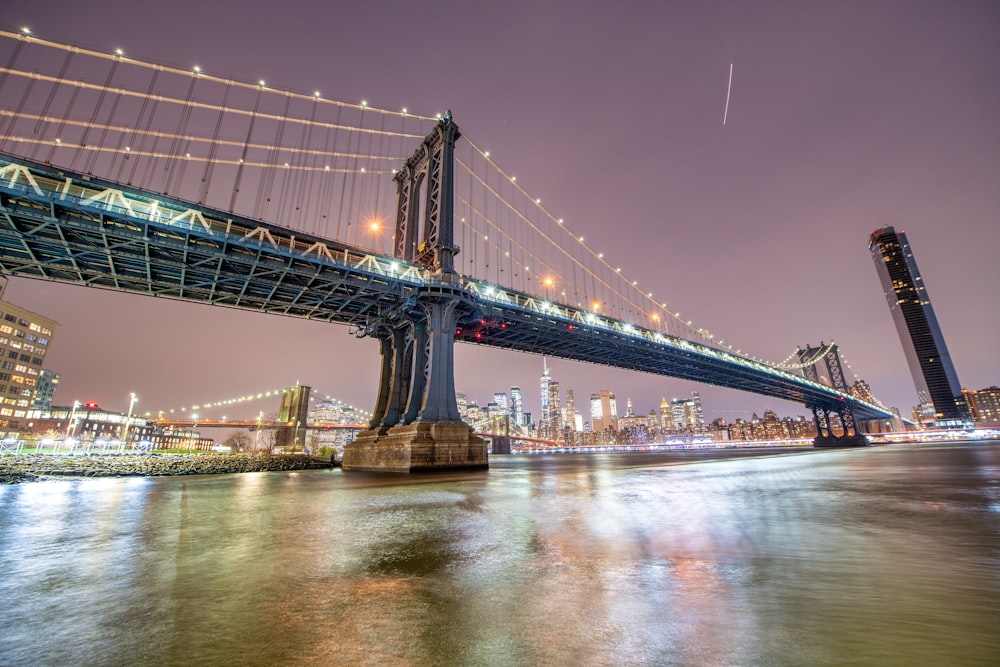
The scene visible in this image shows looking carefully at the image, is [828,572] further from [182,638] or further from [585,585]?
[182,638]

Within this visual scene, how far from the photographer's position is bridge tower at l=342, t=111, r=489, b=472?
25.4 metres

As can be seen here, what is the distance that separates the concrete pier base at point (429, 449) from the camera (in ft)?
80.0

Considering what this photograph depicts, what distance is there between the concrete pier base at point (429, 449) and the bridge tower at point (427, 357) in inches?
2.3

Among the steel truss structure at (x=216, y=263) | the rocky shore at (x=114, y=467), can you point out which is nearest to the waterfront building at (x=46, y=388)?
the rocky shore at (x=114, y=467)

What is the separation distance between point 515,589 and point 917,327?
257m

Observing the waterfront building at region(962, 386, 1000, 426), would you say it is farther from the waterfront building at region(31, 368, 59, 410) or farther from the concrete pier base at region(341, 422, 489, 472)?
the waterfront building at region(31, 368, 59, 410)

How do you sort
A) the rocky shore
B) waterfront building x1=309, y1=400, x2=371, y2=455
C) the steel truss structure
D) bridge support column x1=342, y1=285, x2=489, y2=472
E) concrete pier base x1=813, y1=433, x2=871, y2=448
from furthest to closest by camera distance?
waterfront building x1=309, y1=400, x2=371, y2=455 < concrete pier base x1=813, y1=433, x2=871, y2=448 < bridge support column x1=342, y1=285, x2=489, y2=472 < the rocky shore < the steel truss structure

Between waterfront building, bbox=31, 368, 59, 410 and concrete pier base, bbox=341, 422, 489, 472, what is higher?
waterfront building, bbox=31, 368, 59, 410

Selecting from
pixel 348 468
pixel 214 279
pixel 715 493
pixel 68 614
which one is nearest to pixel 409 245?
pixel 214 279

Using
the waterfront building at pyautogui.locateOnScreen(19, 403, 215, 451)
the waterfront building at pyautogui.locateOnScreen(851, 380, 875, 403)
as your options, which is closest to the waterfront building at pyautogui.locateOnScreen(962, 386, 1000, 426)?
the waterfront building at pyautogui.locateOnScreen(851, 380, 875, 403)

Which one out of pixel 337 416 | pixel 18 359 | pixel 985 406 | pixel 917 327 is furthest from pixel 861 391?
pixel 18 359

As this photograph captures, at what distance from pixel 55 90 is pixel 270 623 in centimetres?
3407

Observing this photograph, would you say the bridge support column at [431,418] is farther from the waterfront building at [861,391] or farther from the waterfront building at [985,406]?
the waterfront building at [985,406]

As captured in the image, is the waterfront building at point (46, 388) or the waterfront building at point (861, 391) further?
the waterfront building at point (861, 391)
